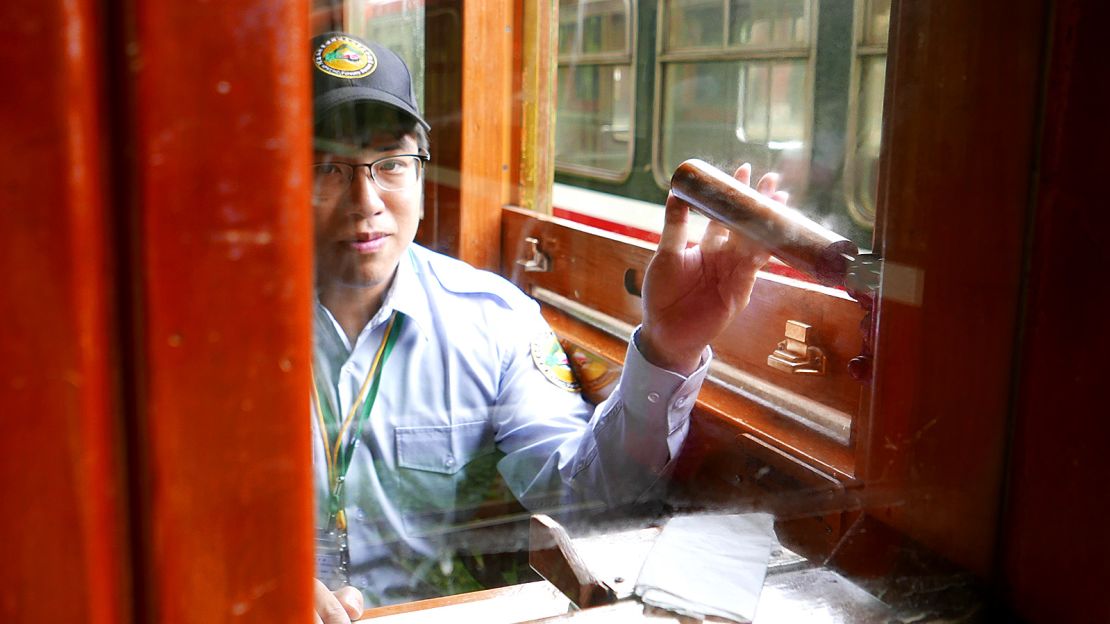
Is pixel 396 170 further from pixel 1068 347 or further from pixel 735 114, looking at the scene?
pixel 1068 347

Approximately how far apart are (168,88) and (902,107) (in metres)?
0.62

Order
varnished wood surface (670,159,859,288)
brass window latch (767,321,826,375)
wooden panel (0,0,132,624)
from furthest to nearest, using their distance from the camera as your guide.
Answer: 1. brass window latch (767,321,826,375)
2. varnished wood surface (670,159,859,288)
3. wooden panel (0,0,132,624)

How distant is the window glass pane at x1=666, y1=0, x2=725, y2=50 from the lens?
7.07ft

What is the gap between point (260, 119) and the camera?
15.3 inches

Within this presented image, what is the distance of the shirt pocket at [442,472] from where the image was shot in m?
1.89

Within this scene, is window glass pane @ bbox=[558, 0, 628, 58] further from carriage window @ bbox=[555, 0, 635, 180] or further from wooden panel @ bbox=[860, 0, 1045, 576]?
wooden panel @ bbox=[860, 0, 1045, 576]

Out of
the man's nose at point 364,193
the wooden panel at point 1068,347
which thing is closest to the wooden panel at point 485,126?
the man's nose at point 364,193

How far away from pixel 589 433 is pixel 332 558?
0.76m

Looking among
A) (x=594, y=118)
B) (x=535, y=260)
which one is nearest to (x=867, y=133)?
(x=535, y=260)

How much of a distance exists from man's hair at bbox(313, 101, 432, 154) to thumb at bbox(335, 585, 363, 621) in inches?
26.2

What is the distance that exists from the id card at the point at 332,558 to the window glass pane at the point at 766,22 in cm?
118

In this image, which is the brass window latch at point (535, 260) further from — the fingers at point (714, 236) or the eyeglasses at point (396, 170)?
the fingers at point (714, 236)

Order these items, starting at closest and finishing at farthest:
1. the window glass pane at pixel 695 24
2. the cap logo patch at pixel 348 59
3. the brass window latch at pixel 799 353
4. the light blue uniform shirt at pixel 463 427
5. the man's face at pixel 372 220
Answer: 1. the cap logo patch at pixel 348 59
2. the brass window latch at pixel 799 353
3. the man's face at pixel 372 220
4. the light blue uniform shirt at pixel 463 427
5. the window glass pane at pixel 695 24

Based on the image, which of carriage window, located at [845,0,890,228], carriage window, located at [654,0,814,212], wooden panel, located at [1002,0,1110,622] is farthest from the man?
wooden panel, located at [1002,0,1110,622]
